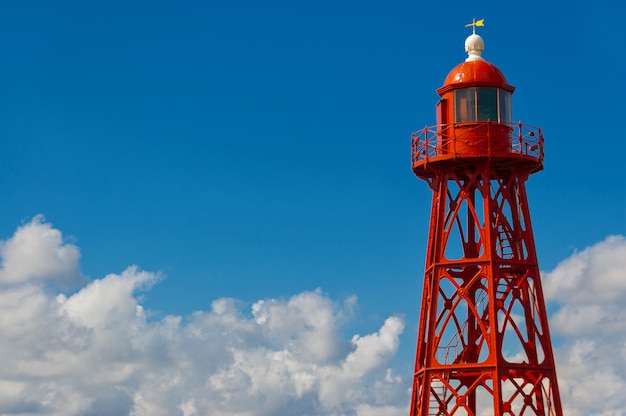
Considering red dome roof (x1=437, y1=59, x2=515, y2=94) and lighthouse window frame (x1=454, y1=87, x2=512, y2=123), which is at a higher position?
red dome roof (x1=437, y1=59, x2=515, y2=94)

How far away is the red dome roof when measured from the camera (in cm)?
9500

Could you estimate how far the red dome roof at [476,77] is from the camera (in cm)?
9500

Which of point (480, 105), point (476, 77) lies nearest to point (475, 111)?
point (480, 105)

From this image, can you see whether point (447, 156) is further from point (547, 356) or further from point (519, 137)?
point (547, 356)

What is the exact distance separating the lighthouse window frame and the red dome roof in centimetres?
32

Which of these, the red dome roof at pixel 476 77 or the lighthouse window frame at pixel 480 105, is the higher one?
the red dome roof at pixel 476 77

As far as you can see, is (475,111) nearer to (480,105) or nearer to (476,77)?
(480,105)

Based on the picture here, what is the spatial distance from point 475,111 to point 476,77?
1.79 meters

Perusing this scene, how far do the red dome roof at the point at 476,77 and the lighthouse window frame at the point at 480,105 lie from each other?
1.05 feet

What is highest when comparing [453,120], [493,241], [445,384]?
[453,120]

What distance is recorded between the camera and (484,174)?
9425 centimetres

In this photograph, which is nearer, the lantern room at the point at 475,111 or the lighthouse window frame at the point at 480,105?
the lantern room at the point at 475,111

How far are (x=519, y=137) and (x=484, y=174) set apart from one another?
269cm

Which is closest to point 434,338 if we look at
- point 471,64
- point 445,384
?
point 445,384
